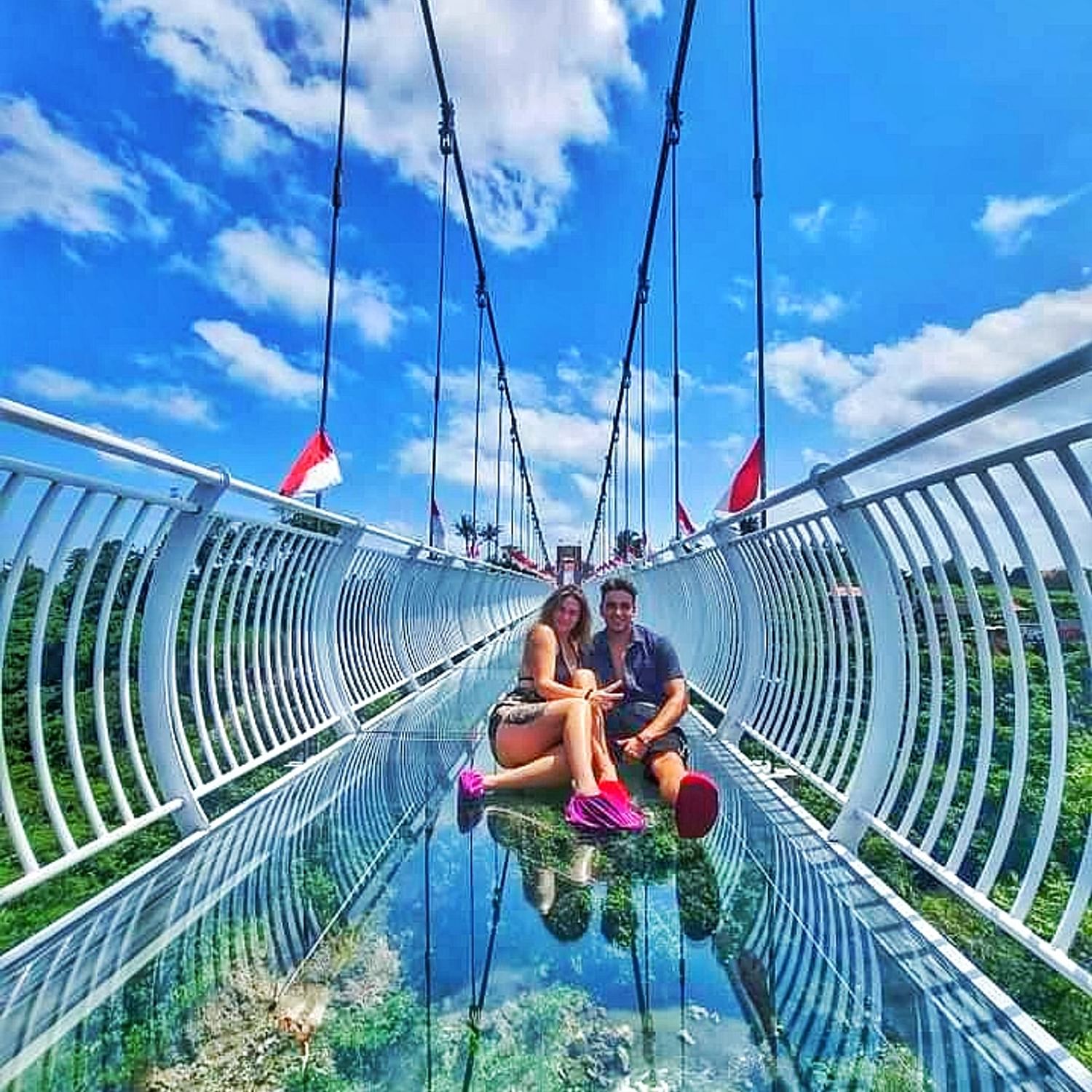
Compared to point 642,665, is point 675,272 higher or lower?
higher

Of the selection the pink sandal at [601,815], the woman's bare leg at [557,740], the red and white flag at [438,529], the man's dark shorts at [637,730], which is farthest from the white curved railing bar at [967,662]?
the red and white flag at [438,529]

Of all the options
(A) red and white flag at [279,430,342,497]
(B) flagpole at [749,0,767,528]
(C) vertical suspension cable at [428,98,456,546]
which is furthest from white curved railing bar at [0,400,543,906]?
(B) flagpole at [749,0,767,528]

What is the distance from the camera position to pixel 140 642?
227 cm

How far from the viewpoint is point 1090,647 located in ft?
4.38

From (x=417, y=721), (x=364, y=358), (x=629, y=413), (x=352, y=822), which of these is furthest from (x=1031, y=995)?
(x=629, y=413)

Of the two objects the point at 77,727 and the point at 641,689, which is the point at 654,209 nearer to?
the point at 641,689

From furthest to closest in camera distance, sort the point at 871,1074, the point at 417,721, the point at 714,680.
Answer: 1. the point at 714,680
2. the point at 417,721
3. the point at 871,1074

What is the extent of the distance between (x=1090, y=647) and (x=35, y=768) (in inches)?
76.0

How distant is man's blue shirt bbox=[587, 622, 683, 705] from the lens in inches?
119

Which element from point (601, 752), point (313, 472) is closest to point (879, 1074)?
point (601, 752)

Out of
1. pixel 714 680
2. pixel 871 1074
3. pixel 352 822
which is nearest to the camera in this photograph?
pixel 871 1074

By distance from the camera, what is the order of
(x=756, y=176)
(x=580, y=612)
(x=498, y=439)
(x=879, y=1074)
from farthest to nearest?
(x=498, y=439) < (x=756, y=176) < (x=580, y=612) < (x=879, y=1074)

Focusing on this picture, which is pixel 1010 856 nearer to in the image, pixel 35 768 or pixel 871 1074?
pixel 871 1074

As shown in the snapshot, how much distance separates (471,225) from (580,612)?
50.7 feet
